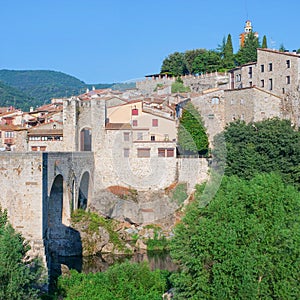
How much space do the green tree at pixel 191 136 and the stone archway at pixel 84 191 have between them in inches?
218

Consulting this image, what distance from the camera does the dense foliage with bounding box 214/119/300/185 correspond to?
2564 cm

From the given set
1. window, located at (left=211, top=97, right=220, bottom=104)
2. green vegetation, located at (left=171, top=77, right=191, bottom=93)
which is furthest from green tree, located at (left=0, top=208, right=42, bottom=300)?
green vegetation, located at (left=171, top=77, right=191, bottom=93)

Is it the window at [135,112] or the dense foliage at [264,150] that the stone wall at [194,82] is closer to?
the window at [135,112]

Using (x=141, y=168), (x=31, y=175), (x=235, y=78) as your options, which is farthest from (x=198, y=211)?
(x=235, y=78)

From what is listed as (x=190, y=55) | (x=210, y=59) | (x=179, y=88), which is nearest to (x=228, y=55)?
(x=210, y=59)

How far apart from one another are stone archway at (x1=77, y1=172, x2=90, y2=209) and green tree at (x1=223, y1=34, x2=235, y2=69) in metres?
22.1

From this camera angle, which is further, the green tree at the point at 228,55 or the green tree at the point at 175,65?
the green tree at the point at 175,65

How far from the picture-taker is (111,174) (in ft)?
97.4

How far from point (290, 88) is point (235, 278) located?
19.9 meters

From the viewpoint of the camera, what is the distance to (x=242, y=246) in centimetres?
1335

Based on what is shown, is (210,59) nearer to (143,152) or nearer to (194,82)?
(194,82)

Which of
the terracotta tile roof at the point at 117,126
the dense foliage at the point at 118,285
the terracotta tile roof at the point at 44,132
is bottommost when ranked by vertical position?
the dense foliage at the point at 118,285

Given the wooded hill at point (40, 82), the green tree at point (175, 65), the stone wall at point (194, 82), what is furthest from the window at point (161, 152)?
the wooded hill at point (40, 82)

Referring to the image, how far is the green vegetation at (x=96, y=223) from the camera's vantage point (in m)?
26.5
